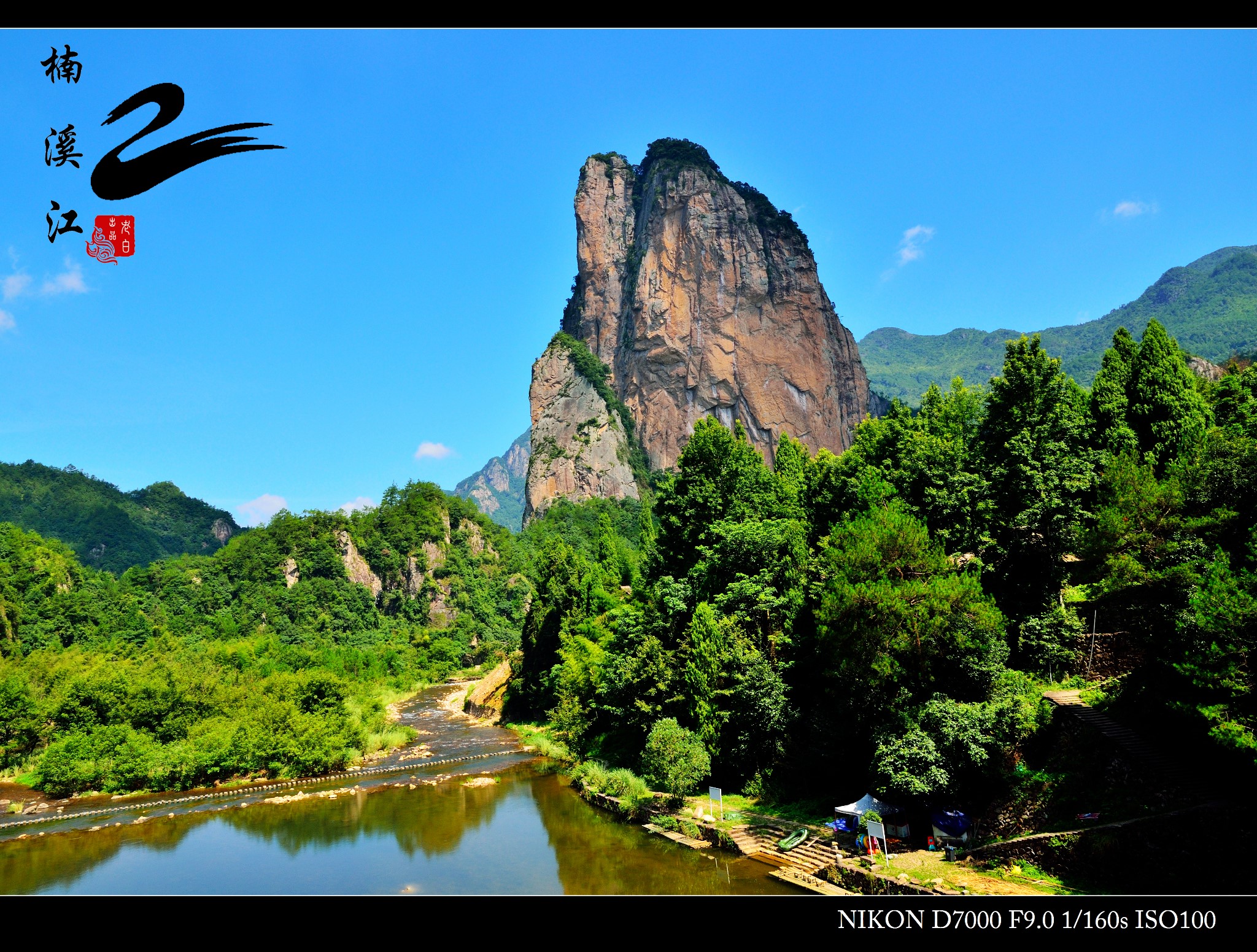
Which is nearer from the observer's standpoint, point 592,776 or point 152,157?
point 152,157

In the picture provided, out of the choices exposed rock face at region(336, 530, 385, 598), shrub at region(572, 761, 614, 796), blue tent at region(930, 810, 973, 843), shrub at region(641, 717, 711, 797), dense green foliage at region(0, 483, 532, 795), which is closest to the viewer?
blue tent at region(930, 810, 973, 843)

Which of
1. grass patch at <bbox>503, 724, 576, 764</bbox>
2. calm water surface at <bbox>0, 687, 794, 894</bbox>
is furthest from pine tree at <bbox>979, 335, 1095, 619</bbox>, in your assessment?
grass patch at <bbox>503, 724, 576, 764</bbox>

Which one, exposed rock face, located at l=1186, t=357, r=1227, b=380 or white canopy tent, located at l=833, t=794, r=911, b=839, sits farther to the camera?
exposed rock face, located at l=1186, t=357, r=1227, b=380

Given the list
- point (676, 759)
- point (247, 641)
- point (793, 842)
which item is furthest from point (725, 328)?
point (793, 842)

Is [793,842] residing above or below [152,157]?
below

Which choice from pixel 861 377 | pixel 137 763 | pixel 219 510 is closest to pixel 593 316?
pixel 861 377

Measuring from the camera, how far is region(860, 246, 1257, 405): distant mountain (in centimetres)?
9888

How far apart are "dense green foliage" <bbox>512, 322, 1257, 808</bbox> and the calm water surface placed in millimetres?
3422

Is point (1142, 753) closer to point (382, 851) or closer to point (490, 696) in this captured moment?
point (382, 851)

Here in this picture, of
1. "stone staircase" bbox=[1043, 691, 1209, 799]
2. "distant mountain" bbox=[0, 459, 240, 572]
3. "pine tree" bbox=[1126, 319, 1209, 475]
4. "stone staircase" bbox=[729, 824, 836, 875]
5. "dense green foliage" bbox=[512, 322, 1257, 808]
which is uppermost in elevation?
"distant mountain" bbox=[0, 459, 240, 572]

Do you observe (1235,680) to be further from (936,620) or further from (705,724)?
(705,724)

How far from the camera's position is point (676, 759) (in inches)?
884

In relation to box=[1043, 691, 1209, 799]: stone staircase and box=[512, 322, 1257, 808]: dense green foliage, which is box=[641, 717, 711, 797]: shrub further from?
box=[1043, 691, 1209, 799]: stone staircase

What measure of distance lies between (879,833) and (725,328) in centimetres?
8825
